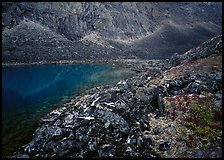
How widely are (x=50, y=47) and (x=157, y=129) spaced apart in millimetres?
112436

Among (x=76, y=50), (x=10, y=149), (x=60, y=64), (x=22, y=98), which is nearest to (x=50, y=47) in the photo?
(x=76, y=50)

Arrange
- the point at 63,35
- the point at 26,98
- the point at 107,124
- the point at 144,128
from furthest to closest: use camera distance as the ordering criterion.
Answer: the point at 63,35 → the point at 26,98 → the point at 144,128 → the point at 107,124

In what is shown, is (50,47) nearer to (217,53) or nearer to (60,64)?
(60,64)

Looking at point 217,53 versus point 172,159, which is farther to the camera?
point 217,53

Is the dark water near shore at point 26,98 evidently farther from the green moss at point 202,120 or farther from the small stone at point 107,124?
the green moss at point 202,120

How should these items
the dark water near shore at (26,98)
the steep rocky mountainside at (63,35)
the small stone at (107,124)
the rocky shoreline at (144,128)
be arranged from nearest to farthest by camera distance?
the rocky shoreline at (144,128) < the small stone at (107,124) < the dark water near shore at (26,98) < the steep rocky mountainside at (63,35)

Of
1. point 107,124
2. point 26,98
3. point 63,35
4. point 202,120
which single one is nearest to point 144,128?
point 107,124

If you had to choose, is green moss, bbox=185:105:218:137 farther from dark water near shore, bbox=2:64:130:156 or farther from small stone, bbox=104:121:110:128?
dark water near shore, bbox=2:64:130:156

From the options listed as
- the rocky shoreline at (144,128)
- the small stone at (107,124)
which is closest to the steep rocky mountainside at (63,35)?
the rocky shoreline at (144,128)

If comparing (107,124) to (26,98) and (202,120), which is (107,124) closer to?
(202,120)

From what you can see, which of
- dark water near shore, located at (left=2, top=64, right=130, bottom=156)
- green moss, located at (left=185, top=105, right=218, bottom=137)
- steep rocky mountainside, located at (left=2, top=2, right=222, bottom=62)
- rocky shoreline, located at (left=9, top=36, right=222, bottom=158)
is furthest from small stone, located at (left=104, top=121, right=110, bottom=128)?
steep rocky mountainside, located at (left=2, top=2, right=222, bottom=62)

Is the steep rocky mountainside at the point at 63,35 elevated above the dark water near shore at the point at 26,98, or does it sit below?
above

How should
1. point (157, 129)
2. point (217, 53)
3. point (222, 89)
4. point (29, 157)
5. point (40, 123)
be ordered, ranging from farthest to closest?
A: point (217, 53) → point (40, 123) → point (222, 89) → point (157, 129) → point (29, 157)

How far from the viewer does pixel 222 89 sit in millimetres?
31469
